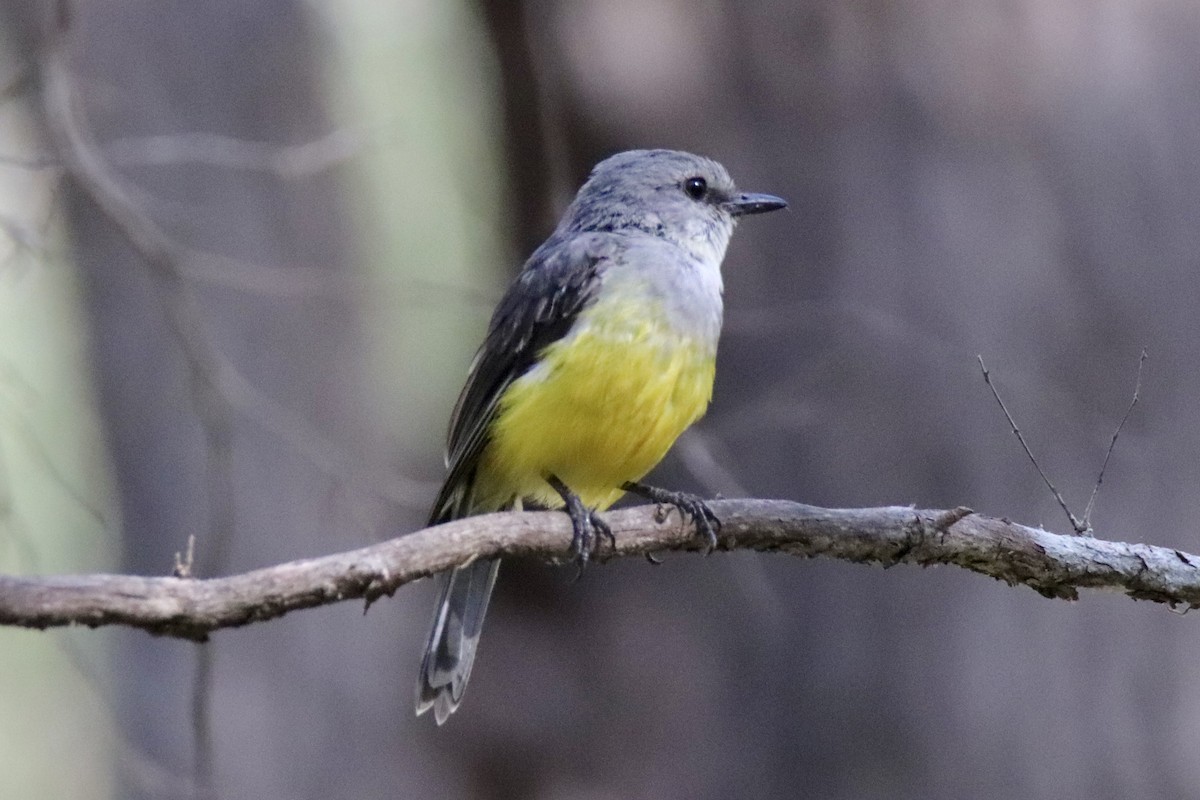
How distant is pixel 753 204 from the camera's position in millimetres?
5012

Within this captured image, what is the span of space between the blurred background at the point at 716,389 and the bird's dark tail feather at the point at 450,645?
1.72ft

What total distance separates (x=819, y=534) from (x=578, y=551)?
629 millimetres

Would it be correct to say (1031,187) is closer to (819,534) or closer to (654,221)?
(654,221)

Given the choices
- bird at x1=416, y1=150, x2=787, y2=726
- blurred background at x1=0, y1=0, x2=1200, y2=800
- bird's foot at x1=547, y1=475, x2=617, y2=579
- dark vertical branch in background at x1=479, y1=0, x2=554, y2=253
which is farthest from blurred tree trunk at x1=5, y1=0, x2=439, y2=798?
bird's foot at x1=547, y1=475, x2=617, y2=579

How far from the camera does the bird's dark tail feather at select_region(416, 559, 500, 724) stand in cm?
439

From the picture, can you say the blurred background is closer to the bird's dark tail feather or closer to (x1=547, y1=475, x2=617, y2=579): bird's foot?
the bird's dark tail feather

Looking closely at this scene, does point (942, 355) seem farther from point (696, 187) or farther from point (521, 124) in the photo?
point (521, 124)

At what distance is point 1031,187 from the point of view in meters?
5.20

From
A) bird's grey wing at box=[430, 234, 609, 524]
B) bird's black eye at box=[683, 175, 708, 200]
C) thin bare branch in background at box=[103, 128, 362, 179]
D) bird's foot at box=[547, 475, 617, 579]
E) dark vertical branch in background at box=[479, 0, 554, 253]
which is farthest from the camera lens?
dark vertical branch in background at box=[479, 0, 554, 253]

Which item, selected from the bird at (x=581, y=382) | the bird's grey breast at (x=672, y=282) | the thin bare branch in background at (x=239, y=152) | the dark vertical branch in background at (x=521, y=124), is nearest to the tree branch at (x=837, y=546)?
the bird at (x=581, y=382)

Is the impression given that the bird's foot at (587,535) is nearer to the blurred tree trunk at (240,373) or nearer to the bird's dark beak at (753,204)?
the bird's dark beak at (753,204)

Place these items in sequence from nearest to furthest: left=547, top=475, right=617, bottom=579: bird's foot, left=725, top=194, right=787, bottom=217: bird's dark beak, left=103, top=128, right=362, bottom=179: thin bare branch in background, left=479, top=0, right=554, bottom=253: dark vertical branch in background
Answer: left=547, top=475, right=617, bottom=579: bird's foot
left=103, top=128, right=362, bottom=179: thin bare branch in background
left=725, top=194, right=787, bottom=217: bird's dark beak
left=479, top=0, right=554, bottom=253: dark vertical branch in background

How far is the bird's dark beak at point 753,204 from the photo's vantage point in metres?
4.98

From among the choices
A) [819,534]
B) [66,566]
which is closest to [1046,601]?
[819,534]
